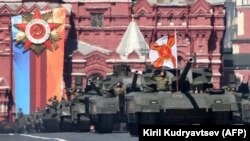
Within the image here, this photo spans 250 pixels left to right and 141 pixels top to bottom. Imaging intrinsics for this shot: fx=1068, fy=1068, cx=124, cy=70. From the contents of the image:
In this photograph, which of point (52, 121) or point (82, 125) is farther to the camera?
point (52, 121)

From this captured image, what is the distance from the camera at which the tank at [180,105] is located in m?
32.8

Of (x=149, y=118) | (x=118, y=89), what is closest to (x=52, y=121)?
(x=118, y=89)

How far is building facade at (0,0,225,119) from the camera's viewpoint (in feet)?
293

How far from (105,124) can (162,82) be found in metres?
8.56

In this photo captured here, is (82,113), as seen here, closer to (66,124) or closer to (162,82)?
(66,124)

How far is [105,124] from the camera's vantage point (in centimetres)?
4188

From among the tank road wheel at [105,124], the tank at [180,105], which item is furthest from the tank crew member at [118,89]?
the tank at [180,105]

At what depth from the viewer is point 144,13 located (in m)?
93.1

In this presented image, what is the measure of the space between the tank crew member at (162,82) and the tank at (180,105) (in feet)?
0.45

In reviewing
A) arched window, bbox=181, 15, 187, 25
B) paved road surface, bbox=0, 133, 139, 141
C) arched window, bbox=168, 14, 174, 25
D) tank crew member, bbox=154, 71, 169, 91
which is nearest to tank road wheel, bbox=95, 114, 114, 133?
paved road surface, bbox=0, 133, 139, 141

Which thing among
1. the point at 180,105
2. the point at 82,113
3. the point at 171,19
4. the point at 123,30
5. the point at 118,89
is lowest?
the point at 82,113

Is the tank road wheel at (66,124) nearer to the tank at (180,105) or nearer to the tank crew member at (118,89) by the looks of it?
the tank crew member at (118,89)

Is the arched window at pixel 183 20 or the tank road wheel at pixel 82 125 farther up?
the arched window at pixel 183 20

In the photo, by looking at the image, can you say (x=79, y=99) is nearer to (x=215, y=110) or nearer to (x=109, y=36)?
(x=215, y=110)
